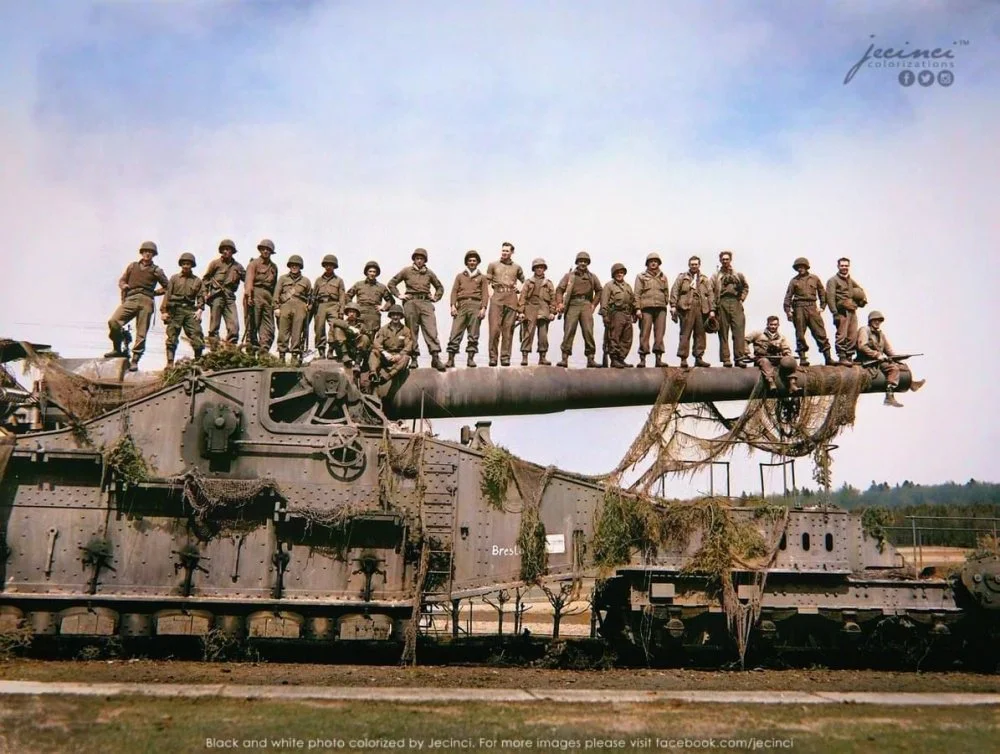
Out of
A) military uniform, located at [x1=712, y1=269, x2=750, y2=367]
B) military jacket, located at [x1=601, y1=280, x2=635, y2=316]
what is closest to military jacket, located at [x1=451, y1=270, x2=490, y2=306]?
military jacket, located at [x1=601, y1=280, x2=635, y2=316]

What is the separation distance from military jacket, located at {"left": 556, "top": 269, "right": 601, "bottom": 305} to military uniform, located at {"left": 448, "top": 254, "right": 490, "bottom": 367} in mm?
1066

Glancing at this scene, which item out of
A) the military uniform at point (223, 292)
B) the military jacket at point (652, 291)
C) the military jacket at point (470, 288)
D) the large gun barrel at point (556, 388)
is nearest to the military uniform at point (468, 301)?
the military jacket at point (470, 288)

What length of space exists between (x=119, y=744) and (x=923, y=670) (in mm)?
9948

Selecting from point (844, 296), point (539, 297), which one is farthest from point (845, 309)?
point (539, 297)

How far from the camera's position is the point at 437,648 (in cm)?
1324

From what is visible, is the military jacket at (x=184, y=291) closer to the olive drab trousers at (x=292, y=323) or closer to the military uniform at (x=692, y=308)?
the olive drab trousers at (x=292, y=323)

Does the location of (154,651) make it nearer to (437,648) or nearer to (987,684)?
(437,648)

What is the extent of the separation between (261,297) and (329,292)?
3.44ft

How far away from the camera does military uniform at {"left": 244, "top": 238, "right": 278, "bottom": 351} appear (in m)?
14.5

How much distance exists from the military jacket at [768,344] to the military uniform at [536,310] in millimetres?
2904


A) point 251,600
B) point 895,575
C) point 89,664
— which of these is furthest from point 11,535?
point 895,575

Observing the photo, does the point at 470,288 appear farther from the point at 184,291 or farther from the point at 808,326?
the point at 808,326

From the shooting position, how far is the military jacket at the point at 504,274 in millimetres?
14633

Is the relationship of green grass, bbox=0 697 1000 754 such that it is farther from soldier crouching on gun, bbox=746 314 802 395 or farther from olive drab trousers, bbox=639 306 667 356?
olive drab trousers, bbox=639 306 667 356
